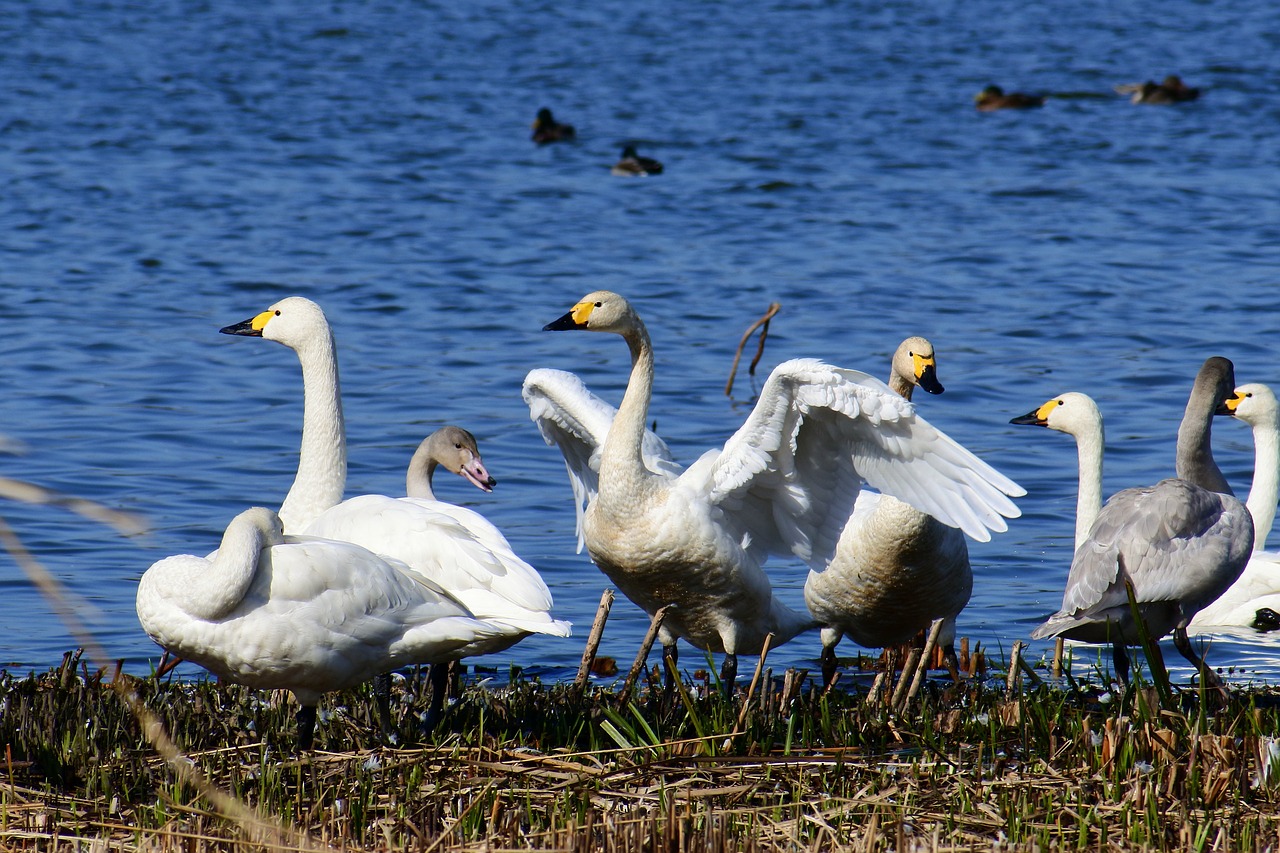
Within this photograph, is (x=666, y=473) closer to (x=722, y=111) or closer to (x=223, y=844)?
(x=223, y=844)

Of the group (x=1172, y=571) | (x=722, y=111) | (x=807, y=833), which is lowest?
(x=807, y=833)

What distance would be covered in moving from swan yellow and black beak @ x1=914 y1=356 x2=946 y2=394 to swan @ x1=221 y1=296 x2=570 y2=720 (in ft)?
6.35

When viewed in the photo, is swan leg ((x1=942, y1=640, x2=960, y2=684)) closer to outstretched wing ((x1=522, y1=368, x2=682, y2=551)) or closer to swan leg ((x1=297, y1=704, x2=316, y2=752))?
outstretched wing ((x1=522, y1=368, x2=682, y2=551))

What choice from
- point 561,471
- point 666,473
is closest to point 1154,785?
point 666,473

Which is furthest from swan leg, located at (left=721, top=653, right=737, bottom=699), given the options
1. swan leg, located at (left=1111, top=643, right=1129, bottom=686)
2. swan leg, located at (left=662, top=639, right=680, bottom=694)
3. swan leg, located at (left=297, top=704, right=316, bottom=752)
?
swan leg, located at (left=297, top=704, right=316, bottom=752)

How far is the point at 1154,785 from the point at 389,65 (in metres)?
30.2

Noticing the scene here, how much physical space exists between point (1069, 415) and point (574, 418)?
106 inches

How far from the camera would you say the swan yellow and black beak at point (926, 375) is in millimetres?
7051

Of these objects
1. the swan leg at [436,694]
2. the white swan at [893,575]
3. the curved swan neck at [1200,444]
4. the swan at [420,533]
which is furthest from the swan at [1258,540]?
the swan leg at [436,694]

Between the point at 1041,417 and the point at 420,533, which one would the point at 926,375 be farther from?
the point at 420,533

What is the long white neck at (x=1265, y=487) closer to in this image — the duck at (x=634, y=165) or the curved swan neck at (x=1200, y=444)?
the curved swan neck at (x=1200, y=444)

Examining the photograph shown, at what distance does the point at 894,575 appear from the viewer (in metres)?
6.93

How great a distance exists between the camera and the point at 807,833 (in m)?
4.29

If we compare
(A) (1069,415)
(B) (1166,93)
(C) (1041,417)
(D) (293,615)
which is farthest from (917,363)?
(B) (1166,93)
